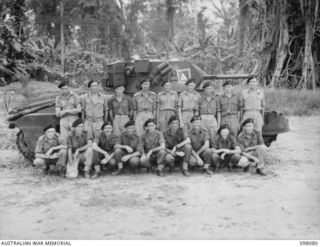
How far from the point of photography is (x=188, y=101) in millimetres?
7312

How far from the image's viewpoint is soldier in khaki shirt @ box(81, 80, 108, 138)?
7012 millimetres

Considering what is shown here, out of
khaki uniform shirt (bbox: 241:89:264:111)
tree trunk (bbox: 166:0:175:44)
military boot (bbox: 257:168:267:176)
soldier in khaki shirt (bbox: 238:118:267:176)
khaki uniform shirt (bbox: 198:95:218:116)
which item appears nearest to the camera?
military boot (bbox: 257:168:267:176)

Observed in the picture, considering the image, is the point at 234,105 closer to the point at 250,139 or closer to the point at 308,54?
the point at 250,139

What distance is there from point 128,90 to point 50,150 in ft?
6.65

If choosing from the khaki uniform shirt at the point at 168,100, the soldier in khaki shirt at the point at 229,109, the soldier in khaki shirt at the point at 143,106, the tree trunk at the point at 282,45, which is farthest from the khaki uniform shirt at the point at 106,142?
the tree trunk at the point at 282,45

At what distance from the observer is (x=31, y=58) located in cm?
1981

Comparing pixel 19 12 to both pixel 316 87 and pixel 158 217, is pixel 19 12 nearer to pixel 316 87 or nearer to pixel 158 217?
pixel 316 87

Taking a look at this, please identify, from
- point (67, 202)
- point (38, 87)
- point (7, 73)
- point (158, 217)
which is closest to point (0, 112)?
point (38, 87)

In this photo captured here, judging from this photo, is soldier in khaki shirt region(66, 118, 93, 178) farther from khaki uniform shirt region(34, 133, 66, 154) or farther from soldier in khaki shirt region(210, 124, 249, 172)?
soldier in khaki shirt region(210, 124, 249, 172)

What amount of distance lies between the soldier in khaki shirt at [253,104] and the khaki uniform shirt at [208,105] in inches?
20.8

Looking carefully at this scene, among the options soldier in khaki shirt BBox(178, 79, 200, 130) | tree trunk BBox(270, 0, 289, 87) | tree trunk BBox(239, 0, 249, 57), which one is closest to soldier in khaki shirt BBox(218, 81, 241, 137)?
soldier in khaki shirt BBox(178, 79, 200, 130)

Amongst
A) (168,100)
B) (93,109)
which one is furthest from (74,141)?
(168,100)

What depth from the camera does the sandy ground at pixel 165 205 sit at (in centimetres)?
439

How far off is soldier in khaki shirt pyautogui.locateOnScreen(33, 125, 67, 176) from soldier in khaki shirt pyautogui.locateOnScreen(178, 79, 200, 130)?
2.00 m
